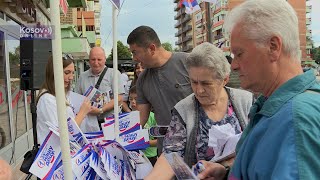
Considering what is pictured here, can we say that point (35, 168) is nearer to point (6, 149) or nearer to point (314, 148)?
point (314, 148)

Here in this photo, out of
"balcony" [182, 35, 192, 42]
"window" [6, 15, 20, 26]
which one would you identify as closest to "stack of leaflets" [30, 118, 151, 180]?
"window" [6, 15, 20, 26]

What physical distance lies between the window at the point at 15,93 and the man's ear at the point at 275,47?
6.59 meters

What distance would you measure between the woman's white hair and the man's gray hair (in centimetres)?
79

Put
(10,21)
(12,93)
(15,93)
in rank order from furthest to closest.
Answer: (15,93), (10,21), (12,93)

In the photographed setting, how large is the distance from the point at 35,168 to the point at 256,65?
1.16 meters

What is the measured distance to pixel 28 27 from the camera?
3.07 m

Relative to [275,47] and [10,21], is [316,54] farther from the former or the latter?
[275,47]

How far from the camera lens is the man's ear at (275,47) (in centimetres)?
116

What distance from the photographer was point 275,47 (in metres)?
1.16

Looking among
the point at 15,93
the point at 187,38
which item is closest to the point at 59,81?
the point at 15,93

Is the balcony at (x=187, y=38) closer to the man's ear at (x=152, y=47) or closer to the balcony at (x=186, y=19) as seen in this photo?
the balcony at (x=186, y=19)

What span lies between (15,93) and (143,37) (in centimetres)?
507

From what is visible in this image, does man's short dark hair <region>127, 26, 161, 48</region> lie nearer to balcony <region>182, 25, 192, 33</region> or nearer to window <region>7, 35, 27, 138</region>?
window <region>7, 35, 27, 138</region>

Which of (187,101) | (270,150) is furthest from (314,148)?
(187,101)
